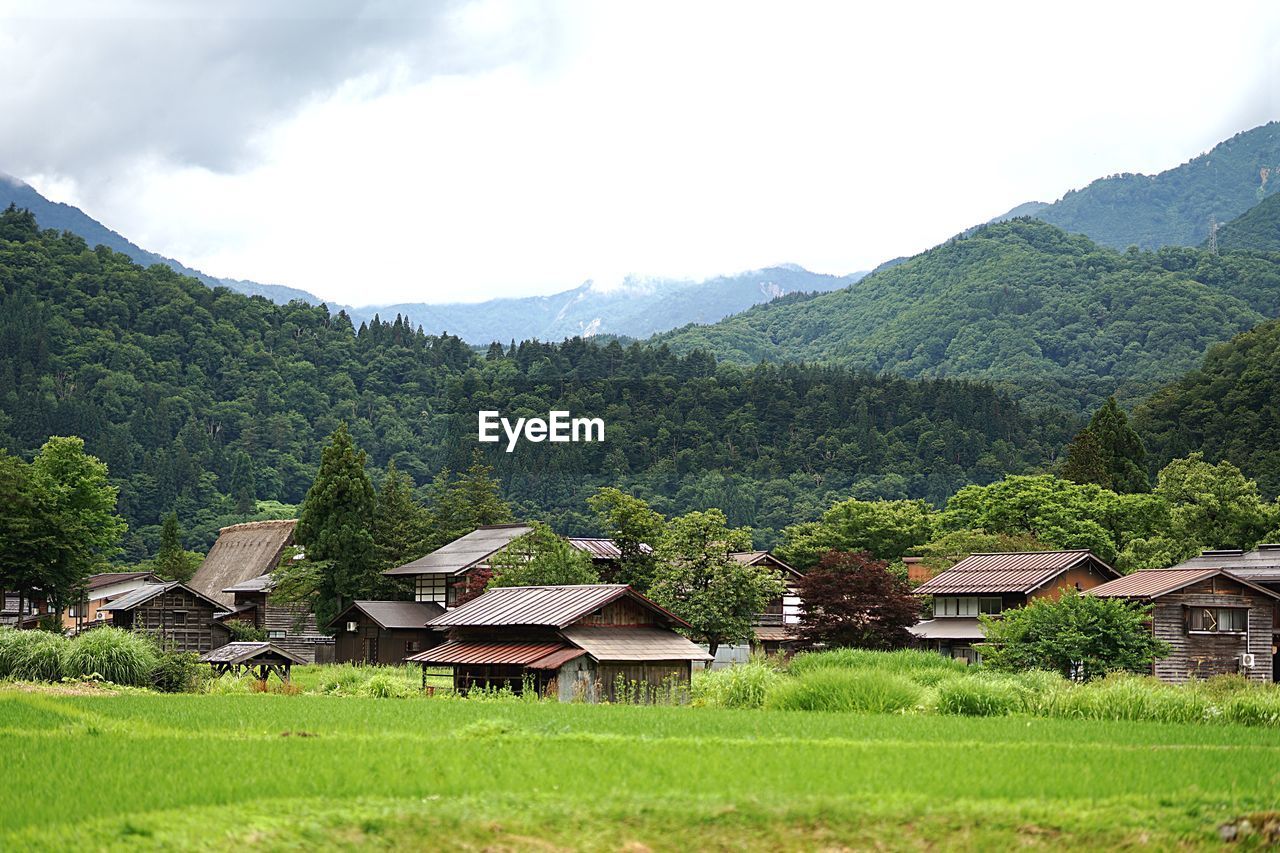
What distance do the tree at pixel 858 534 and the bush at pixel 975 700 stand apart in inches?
2007

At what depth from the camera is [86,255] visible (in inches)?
5866

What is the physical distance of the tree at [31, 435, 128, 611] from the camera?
6059cm

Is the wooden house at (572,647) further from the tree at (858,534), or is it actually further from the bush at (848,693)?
the tree at (858,534)

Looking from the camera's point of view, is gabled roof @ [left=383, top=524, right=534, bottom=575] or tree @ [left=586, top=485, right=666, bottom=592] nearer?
tree @ [left=586, top=485, right=666, bottom=592]

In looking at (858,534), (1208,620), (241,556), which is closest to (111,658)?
(1208,620)

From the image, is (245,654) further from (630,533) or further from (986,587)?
(986,587)

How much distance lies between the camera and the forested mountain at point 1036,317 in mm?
147125

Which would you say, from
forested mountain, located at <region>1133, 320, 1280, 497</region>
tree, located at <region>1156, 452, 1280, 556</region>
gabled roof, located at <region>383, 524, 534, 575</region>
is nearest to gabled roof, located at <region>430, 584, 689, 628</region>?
gabled roof, located at <region>383, 524, 534, 575</region>

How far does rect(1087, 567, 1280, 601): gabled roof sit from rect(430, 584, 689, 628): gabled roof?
784 inches

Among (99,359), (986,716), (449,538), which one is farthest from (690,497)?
(986,716)

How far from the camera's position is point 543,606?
4056 cm

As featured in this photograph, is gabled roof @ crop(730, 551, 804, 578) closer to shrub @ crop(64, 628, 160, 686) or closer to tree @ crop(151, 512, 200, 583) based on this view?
shrub @ crop(64, 628, 160, 686)

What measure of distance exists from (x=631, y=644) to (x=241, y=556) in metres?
58.3

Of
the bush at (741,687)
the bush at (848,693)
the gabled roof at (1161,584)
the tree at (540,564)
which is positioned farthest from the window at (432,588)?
the bush at (848,693)
